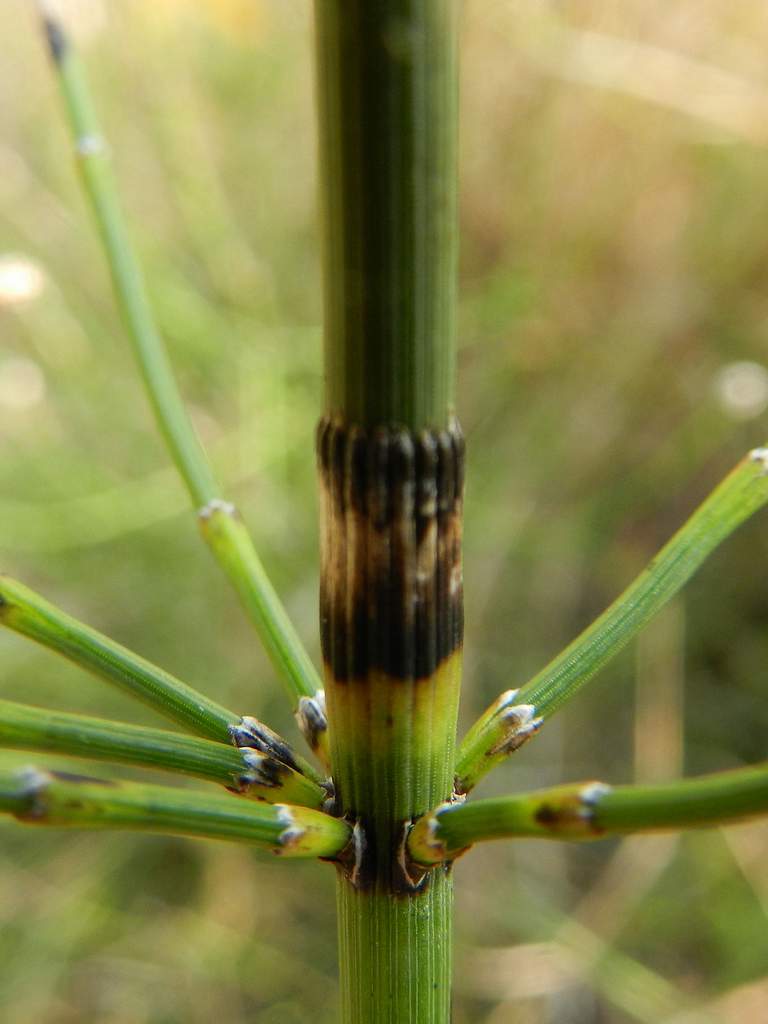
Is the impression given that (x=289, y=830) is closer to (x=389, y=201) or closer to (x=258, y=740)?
(x=258, y=740)

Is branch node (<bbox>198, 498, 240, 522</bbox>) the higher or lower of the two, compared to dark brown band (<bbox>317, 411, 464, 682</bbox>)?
higher

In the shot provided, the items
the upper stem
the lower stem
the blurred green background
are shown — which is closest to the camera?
the upper stem

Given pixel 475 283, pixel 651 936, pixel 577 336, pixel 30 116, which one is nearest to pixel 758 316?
pixel 577 336

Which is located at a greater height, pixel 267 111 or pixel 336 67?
pixel 267 111

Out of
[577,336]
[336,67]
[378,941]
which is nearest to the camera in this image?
[336,67]


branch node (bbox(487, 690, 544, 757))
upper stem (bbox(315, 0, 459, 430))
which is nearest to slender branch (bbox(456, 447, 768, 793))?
branch node (bbox(487, 690, 544, 757))

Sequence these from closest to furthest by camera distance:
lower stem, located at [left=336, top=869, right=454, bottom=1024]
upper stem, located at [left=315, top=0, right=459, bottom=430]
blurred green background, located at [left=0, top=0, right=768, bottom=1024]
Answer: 1. upper stem, located at [left=315, top=0, right=459, bottom=430]
2. lower stem, located at [left=336, top=869, right=454, bottom=1024]
3. blurred green background, located at [left=0, top=0, right=768, bottom=1024]

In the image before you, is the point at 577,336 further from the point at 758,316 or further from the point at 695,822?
the point at 695,822

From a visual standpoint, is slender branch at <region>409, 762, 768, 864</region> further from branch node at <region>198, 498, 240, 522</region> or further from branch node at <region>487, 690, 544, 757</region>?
branch node at <region>198, 498, 240, 522</region>
